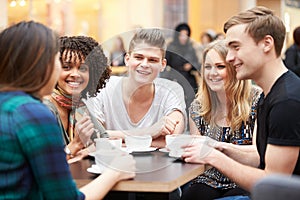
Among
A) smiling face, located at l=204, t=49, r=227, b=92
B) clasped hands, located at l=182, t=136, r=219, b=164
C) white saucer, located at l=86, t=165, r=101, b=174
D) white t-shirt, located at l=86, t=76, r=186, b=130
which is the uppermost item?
smiling face, located at l=204, t=49, r=227, b=92

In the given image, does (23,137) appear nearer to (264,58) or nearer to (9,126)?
(9,126)

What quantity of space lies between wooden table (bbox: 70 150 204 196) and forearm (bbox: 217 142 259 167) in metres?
0.25

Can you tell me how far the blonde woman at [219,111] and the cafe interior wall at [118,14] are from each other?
578 cm

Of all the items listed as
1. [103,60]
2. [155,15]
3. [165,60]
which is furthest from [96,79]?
[155,15]

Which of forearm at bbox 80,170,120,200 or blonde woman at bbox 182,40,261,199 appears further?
blonde woman at bbox 182,40,261,199

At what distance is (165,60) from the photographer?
102 inches

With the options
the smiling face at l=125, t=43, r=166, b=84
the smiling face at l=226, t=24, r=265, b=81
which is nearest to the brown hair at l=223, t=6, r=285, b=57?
the smiling face at l=226, t=24, r=265, b=81

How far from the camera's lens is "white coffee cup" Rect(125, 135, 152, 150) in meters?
2.44

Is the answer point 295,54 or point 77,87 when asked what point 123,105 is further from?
point 295,54

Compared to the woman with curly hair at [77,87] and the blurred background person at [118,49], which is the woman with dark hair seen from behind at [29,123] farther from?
the blurred background person at [118,49]

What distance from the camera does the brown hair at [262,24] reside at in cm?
214

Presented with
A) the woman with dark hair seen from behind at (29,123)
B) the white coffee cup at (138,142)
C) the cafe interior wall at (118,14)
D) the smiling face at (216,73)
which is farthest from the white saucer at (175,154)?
the cafe interior wall at (118,14)

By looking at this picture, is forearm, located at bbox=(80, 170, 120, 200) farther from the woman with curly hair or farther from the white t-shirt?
the white t-shirt

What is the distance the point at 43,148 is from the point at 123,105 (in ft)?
3.35
